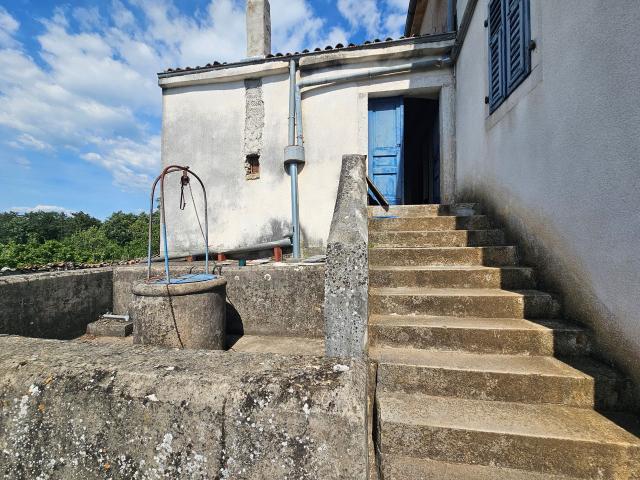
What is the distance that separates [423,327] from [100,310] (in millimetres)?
4310

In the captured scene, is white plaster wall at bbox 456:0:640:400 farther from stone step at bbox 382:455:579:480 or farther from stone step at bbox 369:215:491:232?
stone step at bbox 382:455:579:480

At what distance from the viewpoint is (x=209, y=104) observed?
681 centimetres

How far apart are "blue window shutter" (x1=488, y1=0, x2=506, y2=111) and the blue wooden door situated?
219 centimetres

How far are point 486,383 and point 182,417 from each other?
189cm

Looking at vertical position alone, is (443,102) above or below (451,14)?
below

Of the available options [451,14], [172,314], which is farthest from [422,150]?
[172,314]

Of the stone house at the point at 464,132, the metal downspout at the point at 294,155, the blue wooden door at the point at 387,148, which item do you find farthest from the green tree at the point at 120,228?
the blue wooden door at the point at 387,148

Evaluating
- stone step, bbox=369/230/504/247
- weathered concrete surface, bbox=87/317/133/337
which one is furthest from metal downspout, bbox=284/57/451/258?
weathered concrete surface, bbox=87/317/133/337

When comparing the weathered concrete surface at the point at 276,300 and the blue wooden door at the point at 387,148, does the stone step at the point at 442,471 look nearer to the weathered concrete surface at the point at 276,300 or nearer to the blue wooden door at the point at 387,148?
the weathered concrete surface at the point at 276,300

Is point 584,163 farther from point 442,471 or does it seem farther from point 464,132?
point 464,132

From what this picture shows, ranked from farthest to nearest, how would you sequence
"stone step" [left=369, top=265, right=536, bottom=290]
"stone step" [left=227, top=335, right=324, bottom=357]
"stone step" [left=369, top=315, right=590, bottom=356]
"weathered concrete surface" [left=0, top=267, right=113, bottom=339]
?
1. "stone step" [left=227, top=335, right=324, bottom=357]
2. "weathered concrete surface" [left=0, top=267, right=113, bottom=339]
3. "stone step" [left=369, top=265, right=536, bottom=290]
4. "stone step" [left=369, top=315, right=590, bottom=356]

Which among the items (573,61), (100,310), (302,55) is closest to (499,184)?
(573,61)

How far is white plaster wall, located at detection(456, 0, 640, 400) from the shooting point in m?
1.84

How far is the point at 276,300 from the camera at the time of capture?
380 cm
